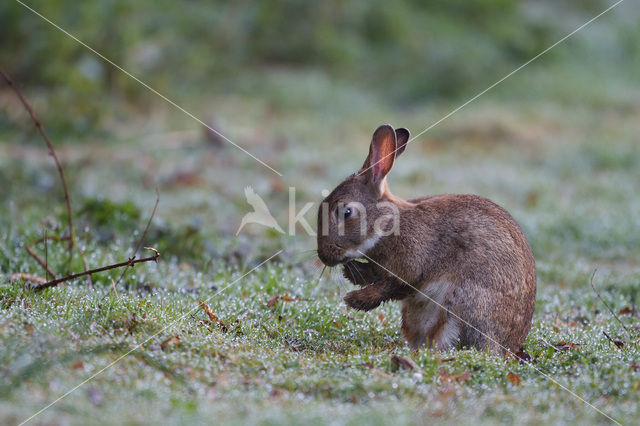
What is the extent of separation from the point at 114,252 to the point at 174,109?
9.13 m


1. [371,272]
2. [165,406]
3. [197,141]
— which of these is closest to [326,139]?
[197,141]

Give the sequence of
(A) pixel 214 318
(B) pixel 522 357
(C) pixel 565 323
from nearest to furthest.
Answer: (B) pixel 522 357
(A) pixel 214 318
(C) pixel 565 323

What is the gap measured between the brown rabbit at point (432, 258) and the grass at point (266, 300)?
0.86ft

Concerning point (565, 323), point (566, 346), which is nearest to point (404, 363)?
point (566, 346)

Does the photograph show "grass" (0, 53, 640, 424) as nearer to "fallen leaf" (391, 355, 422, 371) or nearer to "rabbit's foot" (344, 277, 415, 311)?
"fallen leaf" (391, 355, 422, 371)

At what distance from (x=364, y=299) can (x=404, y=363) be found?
0.76 meters

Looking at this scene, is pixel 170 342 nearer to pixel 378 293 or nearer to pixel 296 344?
pixel 296 344

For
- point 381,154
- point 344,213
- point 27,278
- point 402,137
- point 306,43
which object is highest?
point 306,43

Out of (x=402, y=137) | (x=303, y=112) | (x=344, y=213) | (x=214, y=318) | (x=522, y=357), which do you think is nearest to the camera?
(x=522, y=357)

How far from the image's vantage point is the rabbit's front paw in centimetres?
442

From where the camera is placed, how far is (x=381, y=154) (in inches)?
185

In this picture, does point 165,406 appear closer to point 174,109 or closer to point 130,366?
point 130,366

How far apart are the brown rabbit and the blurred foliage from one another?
8333mm

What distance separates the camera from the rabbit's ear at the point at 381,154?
461 centimetres
